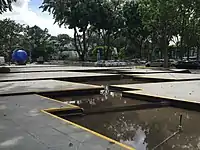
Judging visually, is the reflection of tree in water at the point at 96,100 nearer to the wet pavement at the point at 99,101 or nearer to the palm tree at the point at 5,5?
the wet pavement at the point at 99,101

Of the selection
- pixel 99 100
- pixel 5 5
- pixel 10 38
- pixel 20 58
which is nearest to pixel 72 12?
pixel 20 58

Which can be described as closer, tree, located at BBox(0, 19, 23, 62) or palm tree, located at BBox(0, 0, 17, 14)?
palm tree, located at BBox(0, 0, 17, 14)

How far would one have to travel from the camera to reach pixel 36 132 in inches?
277

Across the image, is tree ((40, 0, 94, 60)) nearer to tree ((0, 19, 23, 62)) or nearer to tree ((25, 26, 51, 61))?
tree ((0, 19, 23, 62))

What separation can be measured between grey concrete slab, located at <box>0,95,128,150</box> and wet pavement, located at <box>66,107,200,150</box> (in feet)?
3.94

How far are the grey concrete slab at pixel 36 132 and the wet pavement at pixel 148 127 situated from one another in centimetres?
120

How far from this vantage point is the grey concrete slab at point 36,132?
6.02 m

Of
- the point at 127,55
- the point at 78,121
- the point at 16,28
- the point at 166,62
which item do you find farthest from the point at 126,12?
the point at 78,121

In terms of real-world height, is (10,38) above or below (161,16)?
below

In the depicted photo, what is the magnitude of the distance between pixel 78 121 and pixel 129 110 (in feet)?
8.09

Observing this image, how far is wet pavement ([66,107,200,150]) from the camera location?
742cm

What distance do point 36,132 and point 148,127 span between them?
3358 millimetres

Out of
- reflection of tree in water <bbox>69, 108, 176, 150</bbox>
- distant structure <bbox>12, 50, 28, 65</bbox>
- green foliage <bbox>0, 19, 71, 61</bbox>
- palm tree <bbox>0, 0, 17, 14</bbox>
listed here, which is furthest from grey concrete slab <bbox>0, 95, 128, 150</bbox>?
green foliage <bbox>0, 19, 71, 61</bbox>

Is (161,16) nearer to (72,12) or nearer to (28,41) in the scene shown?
(72,12)
